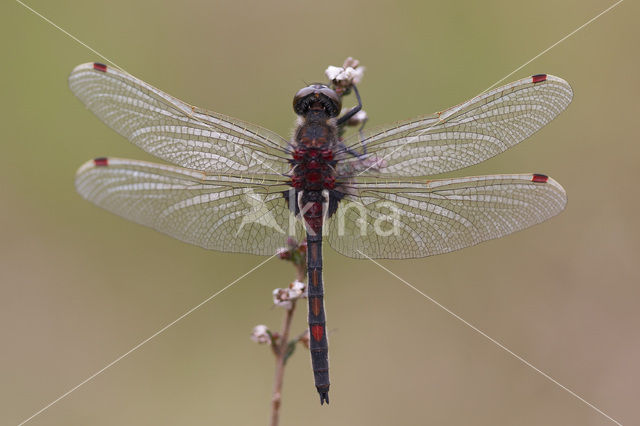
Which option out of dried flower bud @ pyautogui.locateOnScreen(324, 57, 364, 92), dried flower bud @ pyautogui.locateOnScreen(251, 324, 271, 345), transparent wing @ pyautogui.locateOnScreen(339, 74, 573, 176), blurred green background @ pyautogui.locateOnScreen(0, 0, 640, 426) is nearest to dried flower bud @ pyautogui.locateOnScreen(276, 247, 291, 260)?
dried flower bud @ pyautogui.locateOnScreen(251, 324, 271, 345)

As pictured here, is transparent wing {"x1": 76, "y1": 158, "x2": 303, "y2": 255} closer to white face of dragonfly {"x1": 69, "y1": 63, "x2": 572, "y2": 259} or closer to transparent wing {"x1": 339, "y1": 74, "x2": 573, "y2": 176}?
white face of dragonfly {"x1": 69, "y1": 63, "x2": 572, "y2": 259}

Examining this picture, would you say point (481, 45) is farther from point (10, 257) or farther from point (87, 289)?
point (10, 257)

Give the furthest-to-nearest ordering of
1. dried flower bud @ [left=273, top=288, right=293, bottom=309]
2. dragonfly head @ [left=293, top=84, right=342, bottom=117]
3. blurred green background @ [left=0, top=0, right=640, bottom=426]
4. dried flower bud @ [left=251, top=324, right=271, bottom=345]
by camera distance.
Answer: blurred green background @ [left=0, top=0, right=640, bottom=426]
dragonfly head @ [left=293, top=84, right=342, bottom=117]
dried flower bud @ [left=251, top=324, right=271, bottom=345]
dried flower bud @ [left=273, top=288, right=293, bottom=309]

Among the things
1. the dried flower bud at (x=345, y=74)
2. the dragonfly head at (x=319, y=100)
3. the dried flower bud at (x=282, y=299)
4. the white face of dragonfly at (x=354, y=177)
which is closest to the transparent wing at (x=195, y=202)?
the white face of dragonfly at (x=354, y=177)

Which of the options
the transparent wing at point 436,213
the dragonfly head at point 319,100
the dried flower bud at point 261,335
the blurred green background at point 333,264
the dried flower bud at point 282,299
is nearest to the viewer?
the dried flower bud at point 282,299

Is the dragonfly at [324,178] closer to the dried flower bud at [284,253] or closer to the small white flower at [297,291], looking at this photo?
the dried flower bud at [284,253]

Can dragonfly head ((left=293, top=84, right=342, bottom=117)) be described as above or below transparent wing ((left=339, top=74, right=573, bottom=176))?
above
